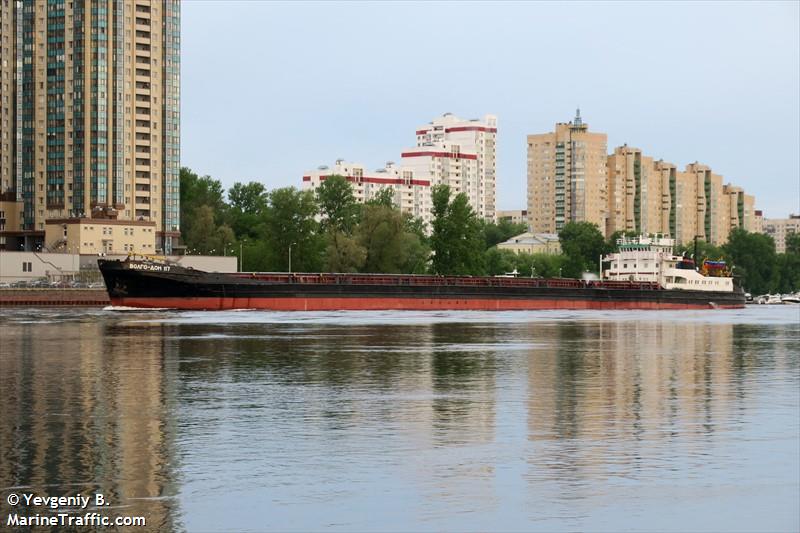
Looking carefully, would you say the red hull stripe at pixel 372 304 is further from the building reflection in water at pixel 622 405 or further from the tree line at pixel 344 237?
the building reflection in water at pixel 622 405

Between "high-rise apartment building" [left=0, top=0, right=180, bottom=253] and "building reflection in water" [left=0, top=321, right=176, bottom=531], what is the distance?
347 feet

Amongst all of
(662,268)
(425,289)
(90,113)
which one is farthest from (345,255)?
(90,113)

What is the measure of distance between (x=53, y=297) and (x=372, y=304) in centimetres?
3734

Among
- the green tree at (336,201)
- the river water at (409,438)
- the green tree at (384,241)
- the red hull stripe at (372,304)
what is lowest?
the river water at (409,438)

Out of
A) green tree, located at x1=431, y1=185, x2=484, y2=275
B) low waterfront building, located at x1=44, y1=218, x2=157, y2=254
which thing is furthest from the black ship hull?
low waterfront building, located at x1=44, y1=218, x2=157, y2=254

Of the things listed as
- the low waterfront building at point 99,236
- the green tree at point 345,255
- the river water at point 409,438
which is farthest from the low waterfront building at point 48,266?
the river water at point 409,438

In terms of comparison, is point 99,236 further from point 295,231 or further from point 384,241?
point 384,241

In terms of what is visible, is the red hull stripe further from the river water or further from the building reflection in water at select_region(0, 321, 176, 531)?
the river water

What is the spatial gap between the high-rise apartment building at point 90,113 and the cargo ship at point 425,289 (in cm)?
4853

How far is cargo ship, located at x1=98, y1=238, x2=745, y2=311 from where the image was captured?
90312mm

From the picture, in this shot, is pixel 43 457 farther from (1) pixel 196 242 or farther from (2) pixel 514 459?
(1) pixel 196 242

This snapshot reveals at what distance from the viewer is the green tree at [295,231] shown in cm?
14562

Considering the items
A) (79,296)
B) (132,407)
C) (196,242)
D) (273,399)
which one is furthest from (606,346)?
(196,242)

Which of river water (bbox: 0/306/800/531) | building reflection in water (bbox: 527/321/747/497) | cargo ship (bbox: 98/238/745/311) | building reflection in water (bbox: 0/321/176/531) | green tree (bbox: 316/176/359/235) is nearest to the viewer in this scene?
river water (bbox: 0/306/800/531)
